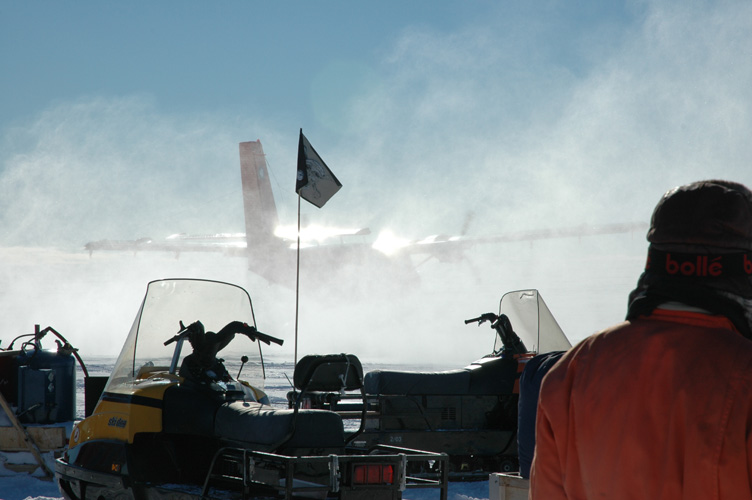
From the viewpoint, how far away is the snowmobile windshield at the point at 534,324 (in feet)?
25.6

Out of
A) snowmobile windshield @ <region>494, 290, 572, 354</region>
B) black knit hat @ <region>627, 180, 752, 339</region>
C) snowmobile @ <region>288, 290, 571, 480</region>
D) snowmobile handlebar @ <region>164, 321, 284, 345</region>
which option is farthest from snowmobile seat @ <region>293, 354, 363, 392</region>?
snowmobile windshield @ <region>494, 290, 572, 354</region>

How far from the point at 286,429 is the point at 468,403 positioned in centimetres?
457

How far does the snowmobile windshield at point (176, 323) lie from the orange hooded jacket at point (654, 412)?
11.5ft

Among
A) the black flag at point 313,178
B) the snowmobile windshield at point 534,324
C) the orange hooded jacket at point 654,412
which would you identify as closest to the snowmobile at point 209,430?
the orange hooded jacket at point 654,412

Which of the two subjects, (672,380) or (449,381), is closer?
(672,380)

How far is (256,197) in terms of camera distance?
38.0 m

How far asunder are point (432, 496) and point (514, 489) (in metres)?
4.15

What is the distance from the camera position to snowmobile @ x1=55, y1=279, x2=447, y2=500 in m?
3.45

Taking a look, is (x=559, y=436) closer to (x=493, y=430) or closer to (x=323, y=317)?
(x=493, y=430)

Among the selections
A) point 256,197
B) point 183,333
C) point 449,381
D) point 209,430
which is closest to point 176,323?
point 183,333

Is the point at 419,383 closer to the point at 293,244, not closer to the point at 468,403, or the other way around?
the point at 468,403

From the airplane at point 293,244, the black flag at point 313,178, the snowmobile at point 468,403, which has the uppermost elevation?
the airplane at point 293,244

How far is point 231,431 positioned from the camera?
12.6 ft

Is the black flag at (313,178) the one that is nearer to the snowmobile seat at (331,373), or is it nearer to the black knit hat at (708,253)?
the snowmobile seat at (331,373)
